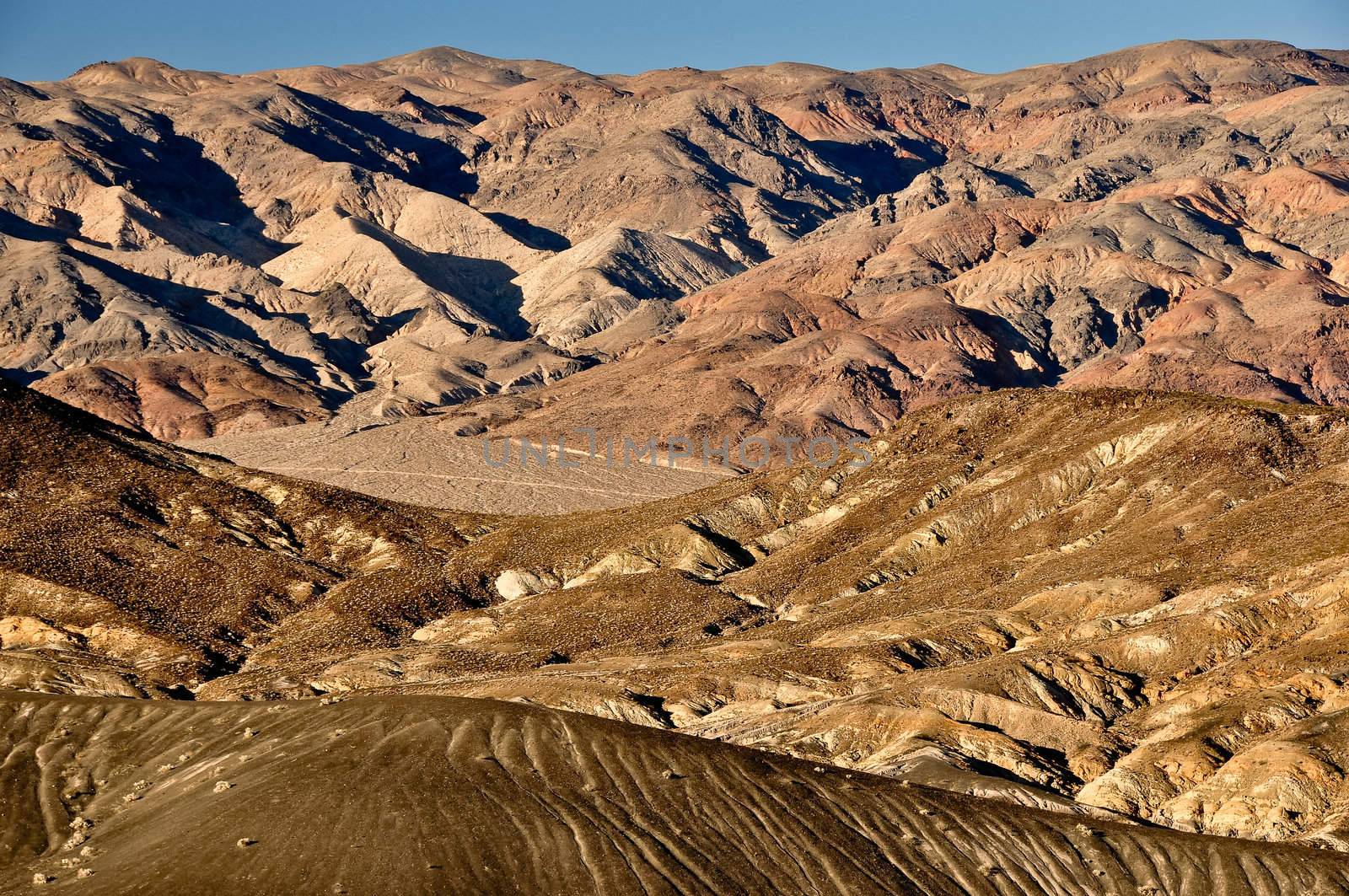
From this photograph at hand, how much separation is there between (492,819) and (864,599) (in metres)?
57.1

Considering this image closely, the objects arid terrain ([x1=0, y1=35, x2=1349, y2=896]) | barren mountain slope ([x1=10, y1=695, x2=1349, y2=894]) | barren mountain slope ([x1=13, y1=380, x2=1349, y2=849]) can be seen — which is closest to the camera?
barren mountain slope ([x1=10, y1=695, x2=1349, y2=894])

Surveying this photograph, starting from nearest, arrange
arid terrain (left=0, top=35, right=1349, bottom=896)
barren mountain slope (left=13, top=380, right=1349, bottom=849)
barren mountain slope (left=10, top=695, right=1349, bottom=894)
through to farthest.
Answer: barren mountain slope (left=10, top=695, right=1349, bottom=894) → arid terrain (left=0, top=35, right=1349, bottom=896) → barren mountain slope (left=13, top=380, right=1349, bottom=849)

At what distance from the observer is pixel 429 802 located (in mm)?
45406

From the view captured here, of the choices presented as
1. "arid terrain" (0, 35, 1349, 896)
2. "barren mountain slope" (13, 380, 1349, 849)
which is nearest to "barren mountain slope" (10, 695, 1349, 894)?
"arid terrain" (0, 35, 1349, 896)

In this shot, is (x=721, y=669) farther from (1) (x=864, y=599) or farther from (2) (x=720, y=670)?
(1) (x=864, y=599)

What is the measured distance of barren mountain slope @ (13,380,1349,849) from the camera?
6788 centimetres

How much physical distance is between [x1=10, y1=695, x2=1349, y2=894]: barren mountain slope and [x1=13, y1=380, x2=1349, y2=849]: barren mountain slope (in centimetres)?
827

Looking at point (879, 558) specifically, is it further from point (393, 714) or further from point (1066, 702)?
point (393, 714)

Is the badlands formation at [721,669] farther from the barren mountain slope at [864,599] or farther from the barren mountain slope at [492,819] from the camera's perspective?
the barren mountain slope at [864,599]

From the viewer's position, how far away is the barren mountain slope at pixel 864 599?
223 ft

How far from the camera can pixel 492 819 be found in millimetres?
45094

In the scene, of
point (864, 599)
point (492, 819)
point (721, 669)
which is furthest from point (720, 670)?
point (492, 819)

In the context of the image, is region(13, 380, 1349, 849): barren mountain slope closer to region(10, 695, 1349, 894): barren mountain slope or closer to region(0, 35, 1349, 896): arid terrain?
region(0, 35, 1349, 896): arid terrain

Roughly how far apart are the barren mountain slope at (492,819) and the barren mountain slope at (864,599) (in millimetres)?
8270
